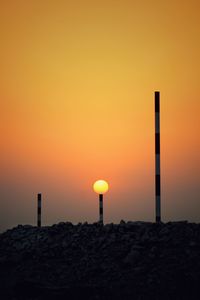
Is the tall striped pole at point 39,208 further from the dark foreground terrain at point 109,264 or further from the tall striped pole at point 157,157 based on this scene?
the tall striped pole at point 157,157

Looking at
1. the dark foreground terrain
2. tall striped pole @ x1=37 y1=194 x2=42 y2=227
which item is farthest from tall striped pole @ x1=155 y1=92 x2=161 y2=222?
tall striped pole @ x1=37 y1=194 x2=42 y2=227

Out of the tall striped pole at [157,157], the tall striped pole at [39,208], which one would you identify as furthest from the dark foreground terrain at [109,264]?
the tall striped pole at [39,208]

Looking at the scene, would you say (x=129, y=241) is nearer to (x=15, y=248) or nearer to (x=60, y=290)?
(x=60, y=290)

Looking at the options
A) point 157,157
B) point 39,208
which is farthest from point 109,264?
point 39,208

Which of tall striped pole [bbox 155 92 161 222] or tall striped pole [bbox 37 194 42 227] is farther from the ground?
tall striped pole [bbox 155 92 161 222]

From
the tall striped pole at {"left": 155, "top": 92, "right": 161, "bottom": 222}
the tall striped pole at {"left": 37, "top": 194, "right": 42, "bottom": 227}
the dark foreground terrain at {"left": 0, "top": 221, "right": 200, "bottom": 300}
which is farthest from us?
the tall striped pole at {"left": 37, "top": 194, "right": 42, "bottom": 227}

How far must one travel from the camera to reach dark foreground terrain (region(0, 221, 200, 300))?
35.4ft

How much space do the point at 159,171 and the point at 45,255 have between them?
11.3 ft

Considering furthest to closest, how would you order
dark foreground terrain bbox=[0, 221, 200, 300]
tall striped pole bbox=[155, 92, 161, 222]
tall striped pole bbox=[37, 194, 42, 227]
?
tall striped pole bbox=[37, 194, 42, 227] < tall striped pole bbox=[155, 92, 161, 222] < dark foreground terrain bbox=[0, 221, 200, 300]

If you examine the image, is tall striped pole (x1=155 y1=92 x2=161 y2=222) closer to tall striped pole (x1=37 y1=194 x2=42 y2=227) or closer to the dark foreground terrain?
the dark foreground terrain

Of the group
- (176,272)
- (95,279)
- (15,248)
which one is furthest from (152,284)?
(15,248)

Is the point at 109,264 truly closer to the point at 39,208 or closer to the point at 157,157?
the point at 157,157

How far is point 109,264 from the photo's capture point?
12039mm

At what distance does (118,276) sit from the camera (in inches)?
448
